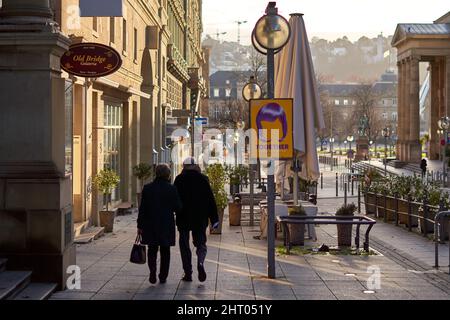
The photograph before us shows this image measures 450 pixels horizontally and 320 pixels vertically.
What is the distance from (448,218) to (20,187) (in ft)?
31.8

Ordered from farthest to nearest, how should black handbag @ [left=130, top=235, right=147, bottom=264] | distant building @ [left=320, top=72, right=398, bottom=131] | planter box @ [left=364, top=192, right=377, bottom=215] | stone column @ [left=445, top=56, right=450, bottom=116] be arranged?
distant building @ [left=320, top=72, right=398, bottom=131]
stone column @ [left=445, top=56, right=450, bottom=116]
planter box @ [left=364, top=192, right=377, bottom=215]
black handbag @ [left=130, top=235, right=147, bottom=264]

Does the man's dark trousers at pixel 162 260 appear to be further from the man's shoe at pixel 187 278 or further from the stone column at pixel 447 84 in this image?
the stone column at pixel 447 84

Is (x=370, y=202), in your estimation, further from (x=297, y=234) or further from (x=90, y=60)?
(x=90, y=60)

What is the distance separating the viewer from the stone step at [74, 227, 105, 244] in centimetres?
1540

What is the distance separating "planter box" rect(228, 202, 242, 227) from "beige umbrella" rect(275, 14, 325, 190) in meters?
3.89

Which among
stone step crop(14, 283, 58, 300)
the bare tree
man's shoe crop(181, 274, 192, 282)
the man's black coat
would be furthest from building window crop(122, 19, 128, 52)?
the bare tree

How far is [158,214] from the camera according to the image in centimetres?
1012

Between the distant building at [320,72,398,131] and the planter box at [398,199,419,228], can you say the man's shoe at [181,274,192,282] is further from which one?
the distant building at [320,72,398,131]

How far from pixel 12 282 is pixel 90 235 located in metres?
7.41

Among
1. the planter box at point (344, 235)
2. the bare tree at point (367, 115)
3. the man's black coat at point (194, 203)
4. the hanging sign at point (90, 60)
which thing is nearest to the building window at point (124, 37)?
the hanging sign at point (90, 60)

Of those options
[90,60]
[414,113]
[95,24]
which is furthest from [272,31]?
[414,113]

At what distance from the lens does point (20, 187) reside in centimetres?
945

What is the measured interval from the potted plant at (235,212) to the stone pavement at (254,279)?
4469 millimetres

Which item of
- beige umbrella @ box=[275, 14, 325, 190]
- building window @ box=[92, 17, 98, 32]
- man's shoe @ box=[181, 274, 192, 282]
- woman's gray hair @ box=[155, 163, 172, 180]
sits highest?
building window @ box=[92, 17, 98, 32]
